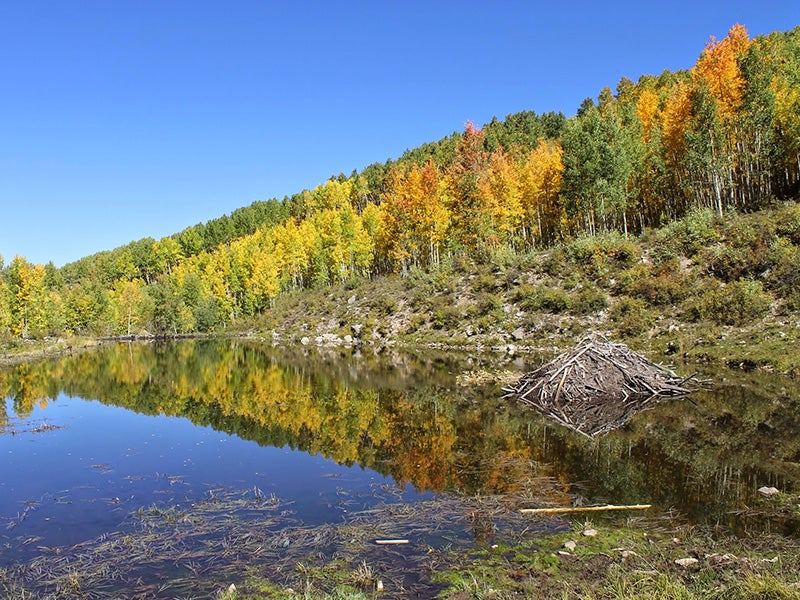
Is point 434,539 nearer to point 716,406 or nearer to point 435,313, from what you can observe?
point 716,406

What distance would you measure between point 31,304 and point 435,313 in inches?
2798

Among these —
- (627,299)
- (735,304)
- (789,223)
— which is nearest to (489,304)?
(627,299)

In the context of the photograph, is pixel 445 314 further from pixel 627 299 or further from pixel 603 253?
pixel 627 299

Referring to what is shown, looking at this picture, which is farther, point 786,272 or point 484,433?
point 786,272

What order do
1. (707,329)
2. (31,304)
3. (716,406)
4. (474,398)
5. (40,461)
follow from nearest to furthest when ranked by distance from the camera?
(40,461)
(716,406)
(474,398)
(707,329)
(31,304)

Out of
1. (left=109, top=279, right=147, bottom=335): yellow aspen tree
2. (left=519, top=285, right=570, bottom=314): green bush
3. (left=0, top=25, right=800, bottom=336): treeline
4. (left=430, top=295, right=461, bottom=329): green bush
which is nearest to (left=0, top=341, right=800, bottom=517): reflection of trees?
(left=519, top=285, right=570, bottom=314): green bush

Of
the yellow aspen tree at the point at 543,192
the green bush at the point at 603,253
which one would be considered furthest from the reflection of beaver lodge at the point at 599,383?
the yellow aspen tree at the point at 543,192

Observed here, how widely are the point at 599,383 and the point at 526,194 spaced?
45.2 m

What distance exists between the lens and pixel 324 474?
13656 mm

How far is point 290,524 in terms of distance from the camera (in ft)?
33.0

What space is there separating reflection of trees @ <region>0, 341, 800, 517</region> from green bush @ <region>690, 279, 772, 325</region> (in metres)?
9.24

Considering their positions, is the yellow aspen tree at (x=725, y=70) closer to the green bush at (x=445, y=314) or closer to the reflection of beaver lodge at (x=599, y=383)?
the green bush at (x=445, y=314)

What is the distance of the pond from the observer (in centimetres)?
884

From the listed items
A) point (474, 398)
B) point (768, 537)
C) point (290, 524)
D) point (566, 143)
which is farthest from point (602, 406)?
point (566, 143)
